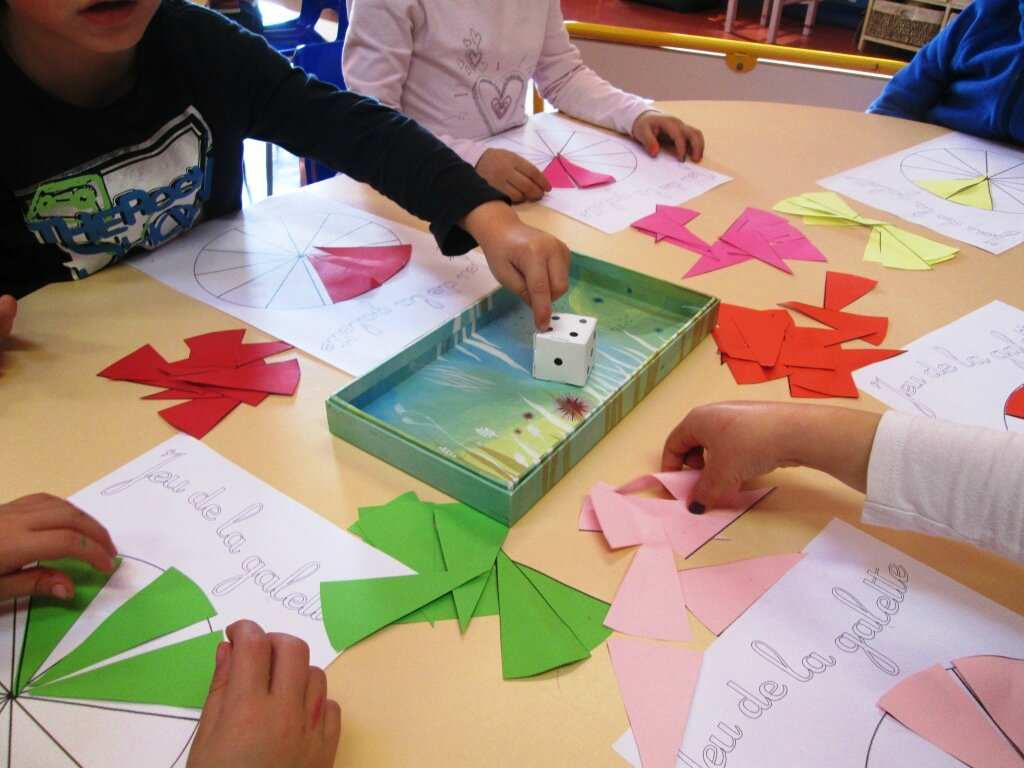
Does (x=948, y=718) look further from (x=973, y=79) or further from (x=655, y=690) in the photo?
(x=973, y=79)

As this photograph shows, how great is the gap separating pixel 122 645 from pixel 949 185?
3.63ft

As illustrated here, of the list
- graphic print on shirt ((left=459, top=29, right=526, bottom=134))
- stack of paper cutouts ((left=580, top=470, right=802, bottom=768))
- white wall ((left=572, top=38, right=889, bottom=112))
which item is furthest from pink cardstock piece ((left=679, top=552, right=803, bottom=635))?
white wall ((left=572, top=38, right=889, bottom=112))

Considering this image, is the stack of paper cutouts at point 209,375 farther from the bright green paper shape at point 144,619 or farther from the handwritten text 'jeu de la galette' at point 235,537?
the bright green paper shape at point 144,619

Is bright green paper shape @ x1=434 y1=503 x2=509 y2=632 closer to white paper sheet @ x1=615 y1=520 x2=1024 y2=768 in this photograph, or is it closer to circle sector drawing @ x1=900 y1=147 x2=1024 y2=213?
white paper sheet @ x1=615 y1=520 x2=1024 y2=768

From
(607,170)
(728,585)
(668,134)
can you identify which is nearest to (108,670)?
(728,585)

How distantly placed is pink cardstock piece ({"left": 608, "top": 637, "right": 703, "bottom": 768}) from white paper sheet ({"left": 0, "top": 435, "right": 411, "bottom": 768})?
0.51 ft

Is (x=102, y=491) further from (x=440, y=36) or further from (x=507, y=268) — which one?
(x=440, y=36)

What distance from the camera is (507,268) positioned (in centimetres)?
73

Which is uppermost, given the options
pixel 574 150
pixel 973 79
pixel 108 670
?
pixel 973 79

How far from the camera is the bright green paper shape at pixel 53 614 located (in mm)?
427

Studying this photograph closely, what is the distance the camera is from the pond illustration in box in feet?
1.90

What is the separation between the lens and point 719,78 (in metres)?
1.68

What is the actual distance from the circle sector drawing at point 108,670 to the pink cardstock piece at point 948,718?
0.38m

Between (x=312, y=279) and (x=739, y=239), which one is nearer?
(x=312, y=279)
